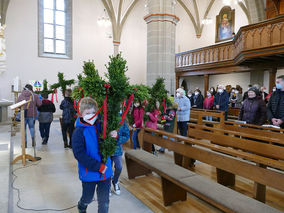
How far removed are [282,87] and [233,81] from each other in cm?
1143

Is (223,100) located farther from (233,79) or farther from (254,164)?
(233,79)

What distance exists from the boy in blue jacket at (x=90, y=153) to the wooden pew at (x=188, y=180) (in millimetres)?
884

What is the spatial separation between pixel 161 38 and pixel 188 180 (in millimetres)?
6111

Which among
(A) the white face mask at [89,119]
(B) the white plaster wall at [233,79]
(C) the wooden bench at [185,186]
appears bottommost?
(C) the wooden bench at [185,186]

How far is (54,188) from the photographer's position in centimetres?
Answer: 351

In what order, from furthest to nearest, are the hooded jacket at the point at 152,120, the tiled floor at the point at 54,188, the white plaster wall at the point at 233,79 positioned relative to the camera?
1. the white plaster wall at the point at 233,79
2. the hooded jacket at the point at 152,120
3. the tiled floor at the point at 54,188

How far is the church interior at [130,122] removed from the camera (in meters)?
2.19

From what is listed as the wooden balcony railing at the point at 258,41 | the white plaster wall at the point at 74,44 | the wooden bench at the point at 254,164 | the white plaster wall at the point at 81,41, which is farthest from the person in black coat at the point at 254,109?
the white plaster wall at the point at 74,44

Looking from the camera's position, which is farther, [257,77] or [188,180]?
[257,77]

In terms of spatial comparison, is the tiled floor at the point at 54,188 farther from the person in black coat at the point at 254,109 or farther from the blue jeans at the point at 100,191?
the person in black coat at the point at 254,109

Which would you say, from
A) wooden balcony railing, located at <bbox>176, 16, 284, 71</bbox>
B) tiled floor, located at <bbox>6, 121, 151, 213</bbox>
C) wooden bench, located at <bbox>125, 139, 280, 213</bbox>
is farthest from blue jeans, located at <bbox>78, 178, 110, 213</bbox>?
wooden balcony railing, located at <bbox>176, 16, 284, 71</bbox>

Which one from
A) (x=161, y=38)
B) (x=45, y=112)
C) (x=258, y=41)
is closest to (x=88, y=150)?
(x=45, y=112)

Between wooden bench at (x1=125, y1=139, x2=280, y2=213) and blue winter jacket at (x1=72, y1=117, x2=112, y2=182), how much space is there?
0.91 metres

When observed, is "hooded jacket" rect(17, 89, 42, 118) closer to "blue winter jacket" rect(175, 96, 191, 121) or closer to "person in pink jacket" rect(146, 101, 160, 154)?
"person in pink jacket" rect(146, 101, 160, 154)
